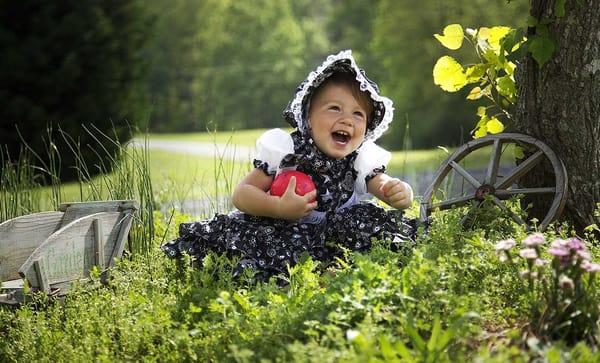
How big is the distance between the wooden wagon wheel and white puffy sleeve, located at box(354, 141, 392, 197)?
0.98 ft

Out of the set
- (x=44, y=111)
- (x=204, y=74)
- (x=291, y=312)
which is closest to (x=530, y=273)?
(x=291, y=312)

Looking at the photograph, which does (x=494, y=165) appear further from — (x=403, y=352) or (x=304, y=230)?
(x=403, y=352)

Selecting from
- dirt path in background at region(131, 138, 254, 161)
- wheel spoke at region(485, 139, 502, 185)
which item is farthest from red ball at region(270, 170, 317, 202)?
dirt path in background at region(131, 138, 254, 161)

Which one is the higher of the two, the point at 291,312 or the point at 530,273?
the point at 530,273

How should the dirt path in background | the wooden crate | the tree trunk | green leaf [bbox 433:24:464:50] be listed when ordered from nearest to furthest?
the wooden crate, the tree trunk, green leaf [bbox 433:24:464:50], the dirt path in background

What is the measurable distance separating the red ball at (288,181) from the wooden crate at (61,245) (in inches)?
27.7

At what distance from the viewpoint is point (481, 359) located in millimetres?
2217

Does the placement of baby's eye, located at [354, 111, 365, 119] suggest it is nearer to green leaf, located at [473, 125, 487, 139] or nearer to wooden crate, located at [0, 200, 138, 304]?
green leaf, located at [473, 125, 487, 139]

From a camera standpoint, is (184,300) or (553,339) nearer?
(553,339)

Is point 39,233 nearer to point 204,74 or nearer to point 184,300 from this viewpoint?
point 184,300

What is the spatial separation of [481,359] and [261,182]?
2.01 meters

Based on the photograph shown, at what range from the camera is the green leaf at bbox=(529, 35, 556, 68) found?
3971mm

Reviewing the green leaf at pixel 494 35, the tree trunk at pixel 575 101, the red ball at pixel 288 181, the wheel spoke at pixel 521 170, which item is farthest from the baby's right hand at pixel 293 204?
the green leaf at pixel 494 35

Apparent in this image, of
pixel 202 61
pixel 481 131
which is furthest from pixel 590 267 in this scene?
pixel 202 61
